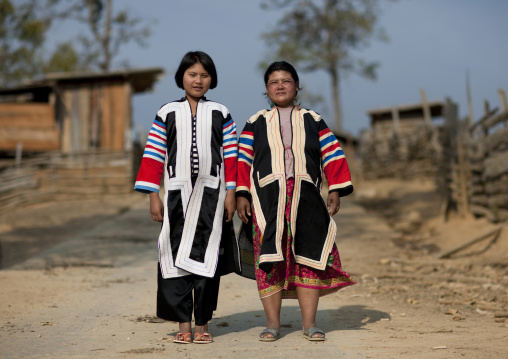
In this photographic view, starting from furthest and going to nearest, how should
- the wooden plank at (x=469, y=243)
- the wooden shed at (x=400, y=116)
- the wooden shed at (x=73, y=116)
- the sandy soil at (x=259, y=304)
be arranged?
the wooden shed at (x=400, y=116) → the wooden shed at (x=73, y=116) → the wooden plank at (x=469, y=243) → the sandy soil at (x=259, y=304)

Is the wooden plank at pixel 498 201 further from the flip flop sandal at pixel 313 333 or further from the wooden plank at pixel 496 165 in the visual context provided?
the flip flop sandal at pixel 313 333

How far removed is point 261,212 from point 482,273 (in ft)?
13.1

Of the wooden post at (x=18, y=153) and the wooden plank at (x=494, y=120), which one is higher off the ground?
the wooden plank at (x=494, y=120)

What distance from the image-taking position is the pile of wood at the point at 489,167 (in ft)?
32.6

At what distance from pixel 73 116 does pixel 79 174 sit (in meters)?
1.75

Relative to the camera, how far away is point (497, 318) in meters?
4.52

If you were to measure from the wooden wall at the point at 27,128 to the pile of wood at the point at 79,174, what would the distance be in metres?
0.55

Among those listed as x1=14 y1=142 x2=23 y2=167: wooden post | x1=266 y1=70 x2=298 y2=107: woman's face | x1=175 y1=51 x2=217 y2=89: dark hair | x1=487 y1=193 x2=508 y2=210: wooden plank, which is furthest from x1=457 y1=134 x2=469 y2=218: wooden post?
x1=14 y1=142 x2=23 y2=167: wooden post

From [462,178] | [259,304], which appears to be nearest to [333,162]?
[259,304]

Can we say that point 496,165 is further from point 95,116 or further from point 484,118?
point 95,116

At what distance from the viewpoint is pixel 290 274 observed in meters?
3.93

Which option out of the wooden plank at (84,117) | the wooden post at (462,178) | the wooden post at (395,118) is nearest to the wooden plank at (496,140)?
the wooden post at (462,178)

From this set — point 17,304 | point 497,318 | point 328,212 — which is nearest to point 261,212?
point 328,212

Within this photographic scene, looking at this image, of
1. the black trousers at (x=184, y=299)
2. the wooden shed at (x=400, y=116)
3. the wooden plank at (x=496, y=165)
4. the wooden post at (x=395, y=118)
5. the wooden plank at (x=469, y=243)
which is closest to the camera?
the black trousers at (x=184, y=299)
